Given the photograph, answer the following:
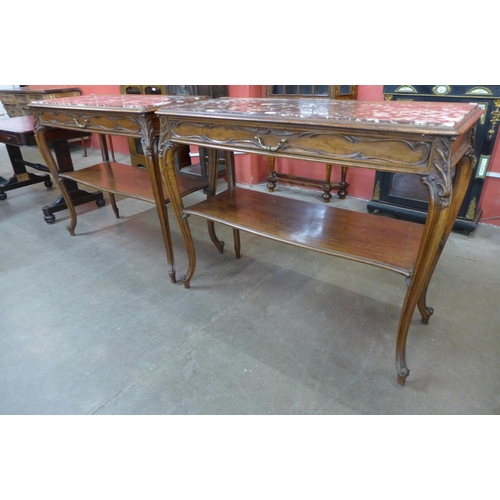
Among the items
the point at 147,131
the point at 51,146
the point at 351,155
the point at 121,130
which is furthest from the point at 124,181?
the point at 351,155

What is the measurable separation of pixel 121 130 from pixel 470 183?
8.14 feet

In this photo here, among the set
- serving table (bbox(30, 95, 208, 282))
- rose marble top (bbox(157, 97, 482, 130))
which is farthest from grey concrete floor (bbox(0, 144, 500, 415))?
rose marble top (bbox(157, 97, 482, 130))

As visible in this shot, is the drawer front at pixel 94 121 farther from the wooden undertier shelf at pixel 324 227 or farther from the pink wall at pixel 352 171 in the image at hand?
the pink wall at pixel 352 171

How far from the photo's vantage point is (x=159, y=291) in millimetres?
2346

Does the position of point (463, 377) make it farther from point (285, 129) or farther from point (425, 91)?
point (425, 91)

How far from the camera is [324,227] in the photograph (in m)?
1.82

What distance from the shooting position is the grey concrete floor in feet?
5.24

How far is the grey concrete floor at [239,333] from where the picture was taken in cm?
160

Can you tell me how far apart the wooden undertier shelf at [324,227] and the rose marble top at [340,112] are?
1.82ft

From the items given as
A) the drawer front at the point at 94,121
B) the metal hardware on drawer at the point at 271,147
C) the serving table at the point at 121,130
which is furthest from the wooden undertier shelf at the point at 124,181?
the metal hardware on drawer at the point at 271,147

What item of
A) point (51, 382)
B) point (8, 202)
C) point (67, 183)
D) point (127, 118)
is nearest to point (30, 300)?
point (51, 382)

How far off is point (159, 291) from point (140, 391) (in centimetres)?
79

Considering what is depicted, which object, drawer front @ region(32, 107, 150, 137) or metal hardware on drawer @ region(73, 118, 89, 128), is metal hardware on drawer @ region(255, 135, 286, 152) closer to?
drawer front @ region(32, 107, 150, 137)

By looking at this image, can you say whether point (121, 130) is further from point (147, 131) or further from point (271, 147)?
point (271, 147)
